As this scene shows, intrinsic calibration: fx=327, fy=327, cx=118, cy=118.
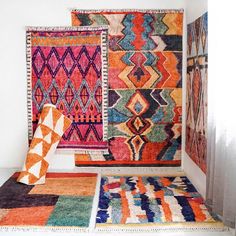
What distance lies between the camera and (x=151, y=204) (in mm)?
2424

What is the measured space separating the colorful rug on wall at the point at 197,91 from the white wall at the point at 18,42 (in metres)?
0.54

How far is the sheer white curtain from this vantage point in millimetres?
1807

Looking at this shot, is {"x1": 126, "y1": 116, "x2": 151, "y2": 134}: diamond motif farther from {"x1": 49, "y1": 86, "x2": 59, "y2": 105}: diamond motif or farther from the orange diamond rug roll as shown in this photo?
{"x1": 49, "y1": 86, "x2": 59, "y2": 105}: diamond motif

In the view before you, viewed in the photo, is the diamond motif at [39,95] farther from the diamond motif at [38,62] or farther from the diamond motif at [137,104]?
the diamond motif at [137,104]

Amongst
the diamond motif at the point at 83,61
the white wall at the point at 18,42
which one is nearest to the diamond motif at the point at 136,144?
the diamond motif at the point at 83,61

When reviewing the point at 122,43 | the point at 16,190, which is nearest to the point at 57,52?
the point at 122,43

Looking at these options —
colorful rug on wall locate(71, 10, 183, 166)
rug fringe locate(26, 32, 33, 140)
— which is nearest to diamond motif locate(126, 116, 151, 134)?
colorful rug on wall locate(71, 10, 183, 166)

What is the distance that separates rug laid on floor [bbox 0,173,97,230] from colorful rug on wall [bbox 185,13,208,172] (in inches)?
36.5

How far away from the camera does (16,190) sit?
2.71 m

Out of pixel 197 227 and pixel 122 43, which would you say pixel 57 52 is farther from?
pixel 197 227

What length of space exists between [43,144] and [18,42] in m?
1.03

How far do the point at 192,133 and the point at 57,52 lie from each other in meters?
1.48

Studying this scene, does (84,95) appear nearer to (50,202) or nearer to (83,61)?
(83,61)

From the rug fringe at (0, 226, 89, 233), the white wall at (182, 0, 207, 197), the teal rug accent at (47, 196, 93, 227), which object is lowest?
the rug fringe at (0, 226, 89, 233)
